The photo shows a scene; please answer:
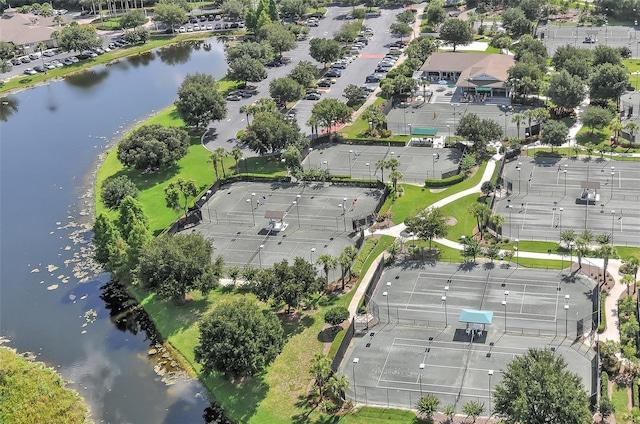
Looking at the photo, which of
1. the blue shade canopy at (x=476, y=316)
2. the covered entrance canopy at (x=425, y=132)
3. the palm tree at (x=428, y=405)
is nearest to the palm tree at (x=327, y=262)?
the blue shade canopy at (x=476, y=316)

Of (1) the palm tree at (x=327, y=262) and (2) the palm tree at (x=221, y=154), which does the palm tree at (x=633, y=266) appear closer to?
(1) the palm tree at (x=327, y=262)

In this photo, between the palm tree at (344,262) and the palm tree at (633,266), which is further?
the palm tree at (344,262)

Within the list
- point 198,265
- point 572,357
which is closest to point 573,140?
point 572,357

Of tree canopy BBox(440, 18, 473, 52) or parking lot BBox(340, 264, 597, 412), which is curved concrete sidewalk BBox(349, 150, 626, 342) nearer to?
parking lot BBox(340, 264, 597, 412)

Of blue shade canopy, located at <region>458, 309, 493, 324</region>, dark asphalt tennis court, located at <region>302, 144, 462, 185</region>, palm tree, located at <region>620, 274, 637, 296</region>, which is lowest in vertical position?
blue shade canopy, located at <region>458, 309, 493, 324</region>

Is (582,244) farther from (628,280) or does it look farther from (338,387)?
(338,387)

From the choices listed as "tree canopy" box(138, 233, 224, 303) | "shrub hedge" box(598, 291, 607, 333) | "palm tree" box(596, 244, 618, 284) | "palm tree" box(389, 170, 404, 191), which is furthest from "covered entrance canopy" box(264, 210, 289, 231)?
"shrub hedge" box(598, 291, 607, 333)

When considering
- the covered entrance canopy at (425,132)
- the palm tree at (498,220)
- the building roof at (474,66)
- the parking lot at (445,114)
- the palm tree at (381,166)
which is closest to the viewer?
the palm tree at (498,220)

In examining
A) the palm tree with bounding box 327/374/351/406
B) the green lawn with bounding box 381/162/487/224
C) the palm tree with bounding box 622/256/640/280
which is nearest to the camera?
the palm tree with bounding box 327/374/351/406
